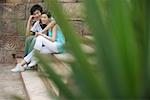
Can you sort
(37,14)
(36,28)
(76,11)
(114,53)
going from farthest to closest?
(37,14), (36,28), (76,11), (114,53)

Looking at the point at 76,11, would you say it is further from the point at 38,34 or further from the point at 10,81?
the point at 38,34

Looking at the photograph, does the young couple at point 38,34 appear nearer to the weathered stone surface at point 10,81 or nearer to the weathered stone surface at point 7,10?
the weathered stone surface at point 10,81

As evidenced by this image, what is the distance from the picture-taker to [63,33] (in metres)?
0.63

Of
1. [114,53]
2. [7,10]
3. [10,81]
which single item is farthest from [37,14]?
[114,53]

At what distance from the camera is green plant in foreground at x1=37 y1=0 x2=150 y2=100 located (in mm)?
616

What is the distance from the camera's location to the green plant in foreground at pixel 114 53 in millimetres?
616

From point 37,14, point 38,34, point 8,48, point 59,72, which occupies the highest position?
point 59,72

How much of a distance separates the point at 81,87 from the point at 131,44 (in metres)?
0.10

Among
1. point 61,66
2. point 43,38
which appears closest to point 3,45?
point 43,38

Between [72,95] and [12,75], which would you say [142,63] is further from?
[12,75]

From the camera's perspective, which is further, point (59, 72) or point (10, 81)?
point (10, 81)

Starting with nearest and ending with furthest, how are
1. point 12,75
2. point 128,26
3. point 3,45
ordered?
point 128,26
point 12,75
point 3,45

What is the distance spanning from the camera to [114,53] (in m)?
0.62

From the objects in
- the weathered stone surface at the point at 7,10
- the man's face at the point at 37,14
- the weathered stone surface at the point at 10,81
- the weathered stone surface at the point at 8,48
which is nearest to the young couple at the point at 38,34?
the man's face at the point at 37,14
